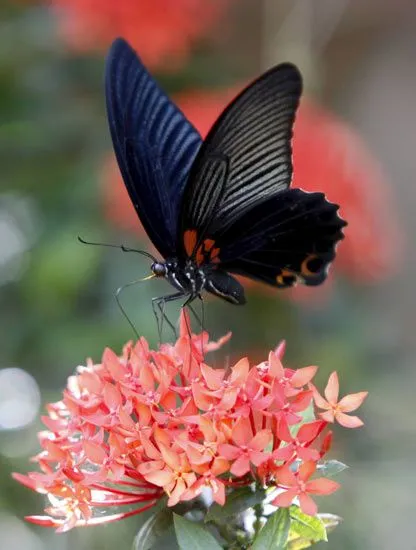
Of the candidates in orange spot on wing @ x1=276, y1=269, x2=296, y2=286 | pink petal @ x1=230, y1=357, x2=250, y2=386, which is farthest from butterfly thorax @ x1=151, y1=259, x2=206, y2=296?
pink petal @ x1=230, y1=357, x2=250, y2=386

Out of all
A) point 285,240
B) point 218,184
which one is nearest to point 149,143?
point 218,184

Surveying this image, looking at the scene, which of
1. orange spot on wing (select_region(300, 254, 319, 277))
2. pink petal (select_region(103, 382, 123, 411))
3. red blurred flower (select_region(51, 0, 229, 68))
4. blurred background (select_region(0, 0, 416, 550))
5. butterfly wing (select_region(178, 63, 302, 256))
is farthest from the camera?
red blurred flower (select_region(51, 0, 229, 68))

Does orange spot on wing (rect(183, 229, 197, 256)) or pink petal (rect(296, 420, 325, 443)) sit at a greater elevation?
orange spot on wing (rect(183, 229, 197, 256))

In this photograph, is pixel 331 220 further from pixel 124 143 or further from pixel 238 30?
pixel 238 30

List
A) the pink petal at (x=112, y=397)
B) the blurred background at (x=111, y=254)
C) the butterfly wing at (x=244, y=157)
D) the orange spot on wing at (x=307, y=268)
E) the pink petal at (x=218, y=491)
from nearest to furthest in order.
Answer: the pink petal at (x=218, y=491)
the pink petal at (x=112, y=397)
the butterfly wing at (x=244, y=157)
the orange spot on wing at (x=307, y=268)
the blurred background at (x=111, y=254)

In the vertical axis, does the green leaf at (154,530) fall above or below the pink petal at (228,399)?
below

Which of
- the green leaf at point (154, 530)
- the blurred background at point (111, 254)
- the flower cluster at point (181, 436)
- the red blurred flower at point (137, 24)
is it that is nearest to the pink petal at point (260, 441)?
the flower cluster at point (181, 436)

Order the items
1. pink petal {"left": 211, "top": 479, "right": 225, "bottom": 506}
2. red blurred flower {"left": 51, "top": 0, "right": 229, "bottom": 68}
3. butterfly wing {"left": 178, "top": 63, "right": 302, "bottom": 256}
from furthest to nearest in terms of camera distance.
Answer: red blurred flower {"left": 51, "top": 0, "right": 229, "bottom": 68}, butterfly wing {"left": 178, "top": 63, "right": 302, "bottom": 256}, pink petal {"left": 211, "top": 479, "right": 225, "bottom": 506}

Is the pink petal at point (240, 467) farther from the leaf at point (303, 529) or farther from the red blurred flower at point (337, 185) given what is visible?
A: the red blurred flower at point (337, 185)

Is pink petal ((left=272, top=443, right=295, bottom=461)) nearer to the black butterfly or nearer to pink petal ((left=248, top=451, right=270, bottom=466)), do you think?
pink petal ((left=248, top=451, right=270, bottom=466))
